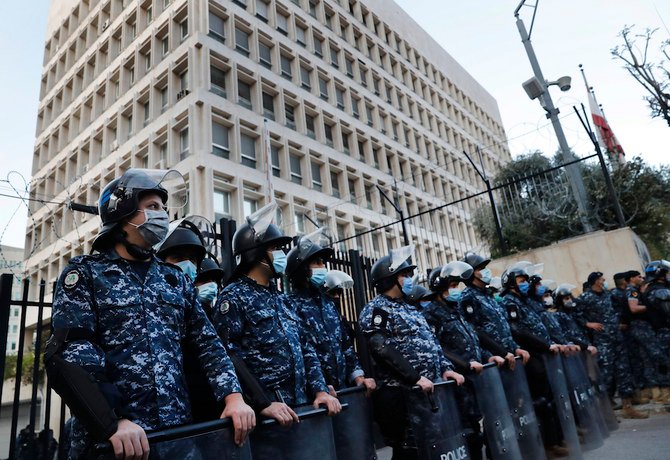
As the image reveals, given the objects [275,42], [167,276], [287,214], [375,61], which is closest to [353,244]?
[287,214]

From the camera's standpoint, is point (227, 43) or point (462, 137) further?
point (462, 137)

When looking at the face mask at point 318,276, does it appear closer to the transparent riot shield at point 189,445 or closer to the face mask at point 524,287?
the transparent riot shield at point 189,445

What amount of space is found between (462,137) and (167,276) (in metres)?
38.3

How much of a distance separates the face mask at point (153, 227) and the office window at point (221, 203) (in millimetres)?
15189

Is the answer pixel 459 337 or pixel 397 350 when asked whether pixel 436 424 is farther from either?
pixel 459 337

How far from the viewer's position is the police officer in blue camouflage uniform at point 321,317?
3.90 metres

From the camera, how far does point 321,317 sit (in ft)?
13.2

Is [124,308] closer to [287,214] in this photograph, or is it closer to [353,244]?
[287,214]

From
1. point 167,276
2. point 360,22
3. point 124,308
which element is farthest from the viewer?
point 360,22

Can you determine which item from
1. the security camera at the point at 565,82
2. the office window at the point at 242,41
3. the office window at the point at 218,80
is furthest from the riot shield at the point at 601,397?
the office window at the point at 242,41

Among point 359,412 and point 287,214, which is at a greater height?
point 287,214

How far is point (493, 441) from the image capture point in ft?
11.2

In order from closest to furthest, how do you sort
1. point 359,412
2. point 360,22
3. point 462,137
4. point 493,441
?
point 359,412
point 493,441
point 360,22
point 462,137

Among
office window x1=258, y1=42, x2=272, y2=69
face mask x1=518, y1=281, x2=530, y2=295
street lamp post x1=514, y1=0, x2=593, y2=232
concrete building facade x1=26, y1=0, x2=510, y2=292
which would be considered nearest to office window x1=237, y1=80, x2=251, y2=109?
concrete building facade x1=26, y1=0, x2=510, y2=292
